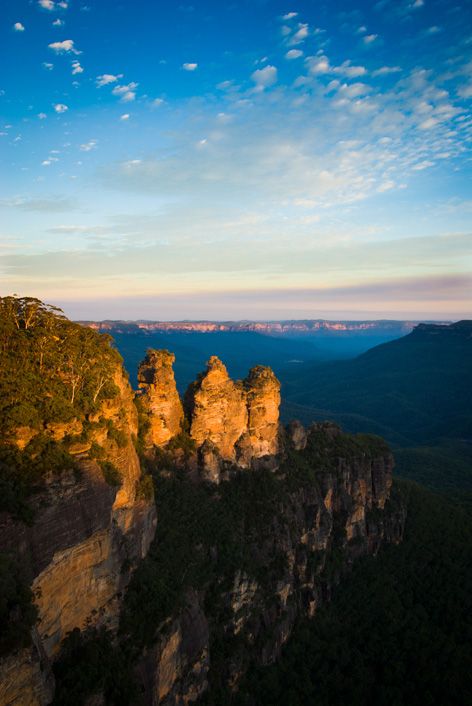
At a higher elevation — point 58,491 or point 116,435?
point 116,435

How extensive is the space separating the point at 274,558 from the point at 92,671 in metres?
28.4

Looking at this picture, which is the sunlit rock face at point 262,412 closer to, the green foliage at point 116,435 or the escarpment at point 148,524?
the escarpment at point 148,524

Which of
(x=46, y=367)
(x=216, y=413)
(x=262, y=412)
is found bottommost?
(x=262, y=412)

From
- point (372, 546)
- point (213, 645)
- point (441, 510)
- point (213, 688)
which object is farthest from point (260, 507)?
point (441, 510)

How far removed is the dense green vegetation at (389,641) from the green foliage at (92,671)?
14.9 meters

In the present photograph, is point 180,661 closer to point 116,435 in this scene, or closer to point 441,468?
point 116,435

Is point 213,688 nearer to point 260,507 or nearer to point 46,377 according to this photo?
point 260,507

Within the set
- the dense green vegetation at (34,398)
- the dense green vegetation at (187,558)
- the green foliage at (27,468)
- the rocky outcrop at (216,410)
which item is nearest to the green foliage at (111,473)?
the dense green vegetation at (34,398)

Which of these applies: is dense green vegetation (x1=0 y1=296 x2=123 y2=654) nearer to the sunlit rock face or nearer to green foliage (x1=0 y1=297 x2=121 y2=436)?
green foliage (x1=0 y1=297 x2=121 y2=436)

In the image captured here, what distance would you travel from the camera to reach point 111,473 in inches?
1085

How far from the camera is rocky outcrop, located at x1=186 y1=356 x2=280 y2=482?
160 feet

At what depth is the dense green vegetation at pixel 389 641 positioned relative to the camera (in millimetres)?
40656

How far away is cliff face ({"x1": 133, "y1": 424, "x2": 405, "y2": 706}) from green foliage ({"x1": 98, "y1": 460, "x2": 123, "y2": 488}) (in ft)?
40.2

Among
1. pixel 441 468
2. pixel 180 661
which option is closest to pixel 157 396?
pixel 180 661
